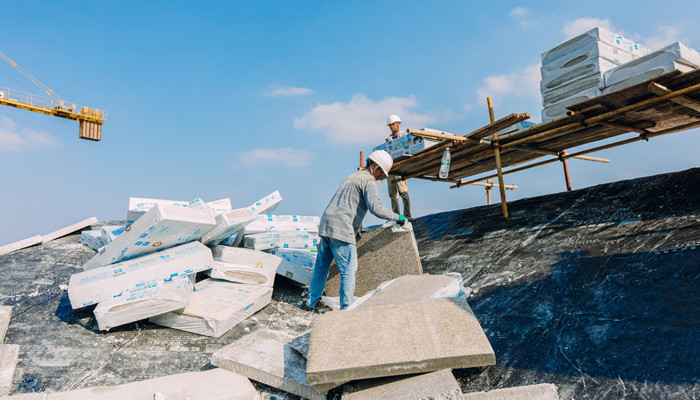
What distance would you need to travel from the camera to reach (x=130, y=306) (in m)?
3.29

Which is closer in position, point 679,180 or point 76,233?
point 679,180

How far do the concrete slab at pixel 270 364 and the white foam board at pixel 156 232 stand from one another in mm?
1402

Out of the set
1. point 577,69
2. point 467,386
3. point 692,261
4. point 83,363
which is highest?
point 577,69

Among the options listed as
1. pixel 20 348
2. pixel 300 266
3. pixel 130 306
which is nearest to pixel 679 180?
pixel 300 266

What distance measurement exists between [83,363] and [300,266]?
245 cm

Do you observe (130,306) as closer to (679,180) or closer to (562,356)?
(562,356)

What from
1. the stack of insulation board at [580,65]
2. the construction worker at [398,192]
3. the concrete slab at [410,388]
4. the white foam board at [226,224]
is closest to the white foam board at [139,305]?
the white foam board at [226,224]

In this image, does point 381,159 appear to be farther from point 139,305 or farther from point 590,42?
point 590,42

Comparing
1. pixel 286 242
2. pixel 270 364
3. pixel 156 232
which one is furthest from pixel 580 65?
pixel 156 232

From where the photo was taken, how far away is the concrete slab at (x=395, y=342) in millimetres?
2191

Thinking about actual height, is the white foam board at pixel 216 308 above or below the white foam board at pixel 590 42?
below

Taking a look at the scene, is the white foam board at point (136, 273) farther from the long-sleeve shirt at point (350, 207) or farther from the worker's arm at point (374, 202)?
the worker's arm at point (374, 202)

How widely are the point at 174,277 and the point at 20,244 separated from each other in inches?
164

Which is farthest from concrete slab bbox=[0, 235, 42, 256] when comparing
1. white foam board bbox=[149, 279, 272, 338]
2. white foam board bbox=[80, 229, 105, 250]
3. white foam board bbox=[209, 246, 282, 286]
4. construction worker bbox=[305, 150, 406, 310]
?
construction worker bbox=[305, 150, 406, 310]
